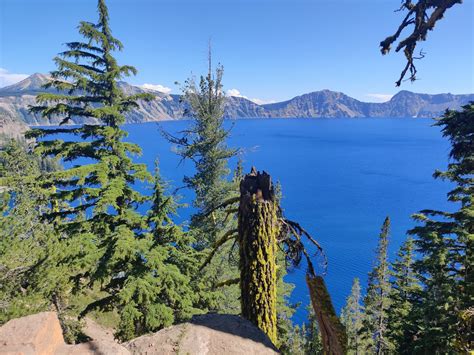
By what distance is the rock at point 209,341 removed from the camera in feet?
22.4

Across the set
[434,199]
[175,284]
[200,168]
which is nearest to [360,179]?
[434,199]

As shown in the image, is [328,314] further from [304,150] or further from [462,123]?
[304,150]

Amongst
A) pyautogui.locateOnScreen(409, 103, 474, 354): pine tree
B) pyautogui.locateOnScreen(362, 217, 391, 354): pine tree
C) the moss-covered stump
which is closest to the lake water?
pyautogui.locateOnScreen(409, 103, 474, 354): pine tree

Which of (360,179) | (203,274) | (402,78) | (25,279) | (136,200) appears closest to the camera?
(402,78)

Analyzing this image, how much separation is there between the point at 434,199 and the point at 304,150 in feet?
351

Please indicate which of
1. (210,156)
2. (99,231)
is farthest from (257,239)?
(210,156)

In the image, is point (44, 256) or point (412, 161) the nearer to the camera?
point (44, 256)

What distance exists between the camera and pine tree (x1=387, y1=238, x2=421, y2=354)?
18125mm

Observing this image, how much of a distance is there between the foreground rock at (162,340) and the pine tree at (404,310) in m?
13.3

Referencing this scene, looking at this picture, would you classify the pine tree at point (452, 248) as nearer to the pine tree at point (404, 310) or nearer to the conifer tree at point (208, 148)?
the pine tree at point (404, 310)

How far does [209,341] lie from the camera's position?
23.2 ft

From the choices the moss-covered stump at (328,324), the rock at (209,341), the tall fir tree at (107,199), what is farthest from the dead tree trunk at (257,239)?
the tall fir tree at (107,199)

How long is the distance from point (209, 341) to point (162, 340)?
1.10 meters

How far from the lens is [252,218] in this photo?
22.4ft
